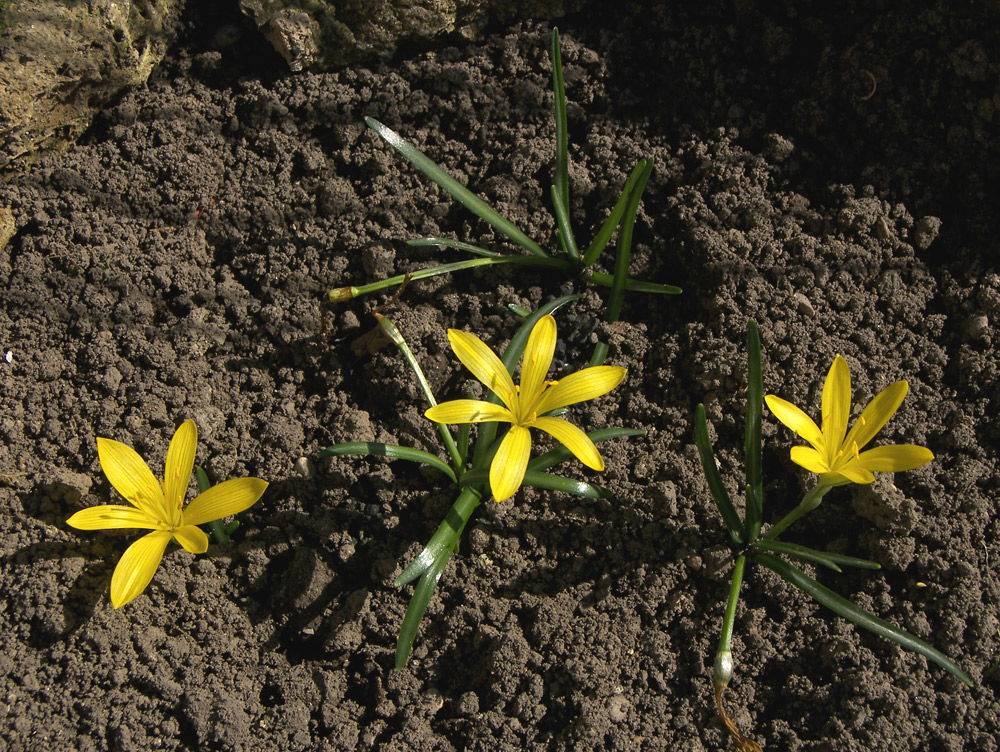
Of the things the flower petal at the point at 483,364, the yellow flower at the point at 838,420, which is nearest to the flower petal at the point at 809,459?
the yellow flower at the point at 838,420

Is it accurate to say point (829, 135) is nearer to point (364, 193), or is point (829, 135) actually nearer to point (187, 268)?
point (364, 193)

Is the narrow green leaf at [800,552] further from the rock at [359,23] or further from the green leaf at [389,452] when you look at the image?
the rock at [359,23]

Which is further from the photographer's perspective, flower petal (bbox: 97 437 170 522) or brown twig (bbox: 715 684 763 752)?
flower petal (bbox: 97 437 170 522)

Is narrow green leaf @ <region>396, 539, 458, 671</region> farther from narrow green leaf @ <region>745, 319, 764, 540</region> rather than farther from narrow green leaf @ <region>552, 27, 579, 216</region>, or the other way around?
narrow green leaf @ <region>552, 27, 579, 216</region>

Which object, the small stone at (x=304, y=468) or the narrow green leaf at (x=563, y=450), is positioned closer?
the narrow green leaf at (x=563, y=450)

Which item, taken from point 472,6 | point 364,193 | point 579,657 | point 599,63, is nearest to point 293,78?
point 364,193

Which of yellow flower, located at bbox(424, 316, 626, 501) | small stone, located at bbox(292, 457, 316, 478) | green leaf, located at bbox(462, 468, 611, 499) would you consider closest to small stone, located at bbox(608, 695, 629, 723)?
green leaf, located at bbox(462, 468, 611, 499)

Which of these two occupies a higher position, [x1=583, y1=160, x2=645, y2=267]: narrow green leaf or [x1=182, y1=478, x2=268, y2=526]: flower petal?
[x1=583, y1=160, x2=645, y2=267]: narrow green leaf
